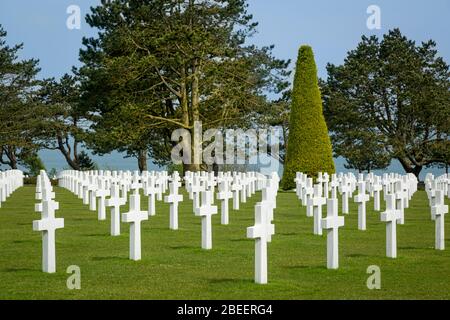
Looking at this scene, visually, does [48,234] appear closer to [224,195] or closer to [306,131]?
[224,195]

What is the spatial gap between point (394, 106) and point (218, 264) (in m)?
42.4

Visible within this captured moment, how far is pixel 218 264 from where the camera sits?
1119 cm

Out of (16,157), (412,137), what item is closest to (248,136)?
(412,137)

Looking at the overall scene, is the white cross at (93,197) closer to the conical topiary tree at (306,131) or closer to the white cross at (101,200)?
the white cross at (101,200)

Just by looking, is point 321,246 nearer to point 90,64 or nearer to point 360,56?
point 90,64

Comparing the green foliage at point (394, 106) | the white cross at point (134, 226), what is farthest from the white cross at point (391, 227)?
A: the green foliage at point (394, 106)

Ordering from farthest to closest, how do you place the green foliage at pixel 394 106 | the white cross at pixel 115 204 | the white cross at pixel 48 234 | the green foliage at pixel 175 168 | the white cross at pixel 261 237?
the green foliage at pixel 175 168 → the green foliage at pixel 394 106 → the white cross at pixel 115 204 → the white cross at pixel 48 234 → the white cross at pixel 261 237

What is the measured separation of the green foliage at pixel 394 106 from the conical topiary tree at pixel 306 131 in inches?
617

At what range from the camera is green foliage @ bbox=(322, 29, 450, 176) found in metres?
49.8

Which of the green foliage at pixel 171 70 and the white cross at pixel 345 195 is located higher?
the green foliage at pixel 171 70

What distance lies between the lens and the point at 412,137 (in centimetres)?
5100

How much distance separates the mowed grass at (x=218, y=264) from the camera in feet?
29.5

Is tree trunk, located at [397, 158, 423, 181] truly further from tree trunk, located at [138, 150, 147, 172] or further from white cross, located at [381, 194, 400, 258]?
white cross, located at [381, 194, 400, 258]

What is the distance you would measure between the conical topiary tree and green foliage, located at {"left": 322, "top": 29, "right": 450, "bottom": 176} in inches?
617
